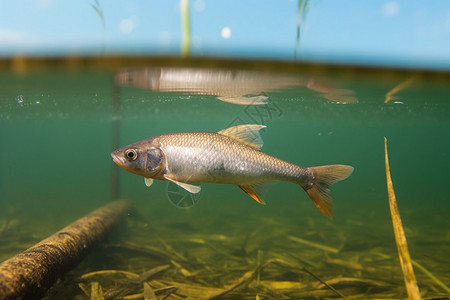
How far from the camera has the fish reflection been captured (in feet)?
22.0

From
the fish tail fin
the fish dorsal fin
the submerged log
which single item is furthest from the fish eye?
the fish tail fin

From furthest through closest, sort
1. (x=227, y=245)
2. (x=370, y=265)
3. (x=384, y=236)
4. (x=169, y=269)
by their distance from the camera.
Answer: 1. (x=384, y=236)
2. (x=227, y=245)
3. (x=370, y=265)
4. (x=169, y=269)

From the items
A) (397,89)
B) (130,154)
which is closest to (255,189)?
(130,154)

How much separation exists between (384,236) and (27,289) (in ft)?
34.3

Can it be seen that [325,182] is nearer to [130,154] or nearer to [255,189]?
[255,189]

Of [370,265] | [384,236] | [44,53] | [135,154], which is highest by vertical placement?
[44,53]

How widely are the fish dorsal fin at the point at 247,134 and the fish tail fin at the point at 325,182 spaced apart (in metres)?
0.82

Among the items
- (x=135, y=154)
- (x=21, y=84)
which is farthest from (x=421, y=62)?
(x=21, y=84)

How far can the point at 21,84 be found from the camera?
29.1ft

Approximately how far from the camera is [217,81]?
24.4ft

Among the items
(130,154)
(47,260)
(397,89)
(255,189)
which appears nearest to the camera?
(130,154)

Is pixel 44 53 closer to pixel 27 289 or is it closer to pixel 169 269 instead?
pixel 27 289

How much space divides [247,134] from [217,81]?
12.0 ft

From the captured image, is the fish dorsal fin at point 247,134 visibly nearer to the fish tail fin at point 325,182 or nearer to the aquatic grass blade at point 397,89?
the fish tail fin at point 325,182
